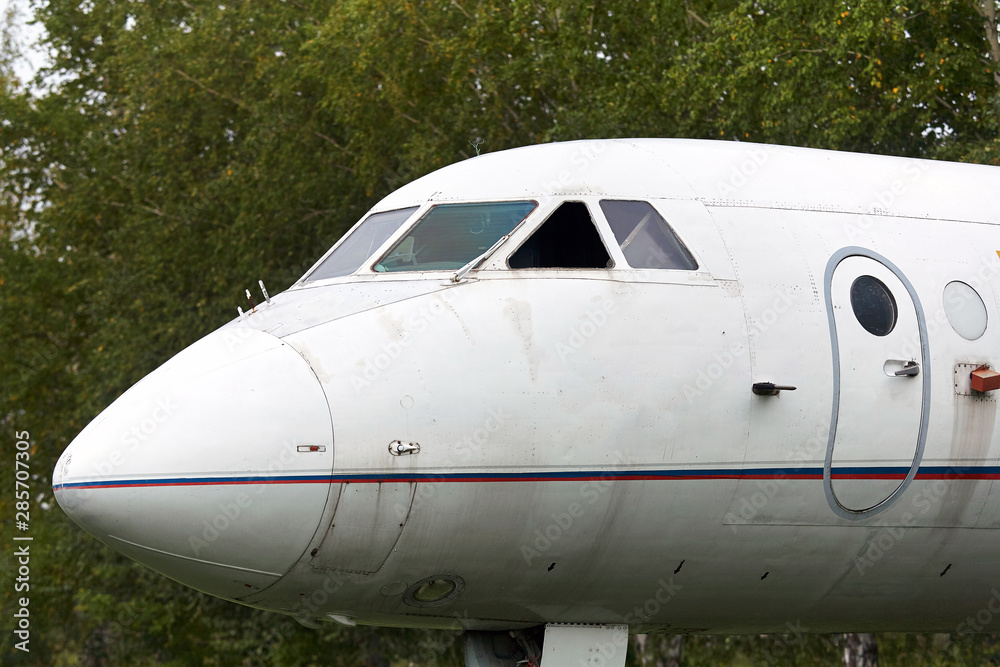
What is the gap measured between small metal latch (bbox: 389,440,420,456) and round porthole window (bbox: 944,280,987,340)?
375 centimetres

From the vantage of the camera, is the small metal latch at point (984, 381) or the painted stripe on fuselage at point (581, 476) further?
the small metal latch at point (984, 381)

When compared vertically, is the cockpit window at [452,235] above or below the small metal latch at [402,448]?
above

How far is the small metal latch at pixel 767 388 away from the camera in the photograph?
670 cm

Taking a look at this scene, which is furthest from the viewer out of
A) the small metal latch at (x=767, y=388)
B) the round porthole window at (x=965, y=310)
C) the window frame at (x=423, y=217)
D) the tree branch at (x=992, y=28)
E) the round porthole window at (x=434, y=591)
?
the tree branch at (x=992, y=28)

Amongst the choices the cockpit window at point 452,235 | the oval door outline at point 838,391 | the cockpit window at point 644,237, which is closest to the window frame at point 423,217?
the cockpit window at point 452,235

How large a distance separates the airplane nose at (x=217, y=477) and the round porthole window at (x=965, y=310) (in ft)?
14.0

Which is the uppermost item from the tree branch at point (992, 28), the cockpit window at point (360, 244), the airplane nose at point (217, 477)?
the tree branch at point (992, 28)

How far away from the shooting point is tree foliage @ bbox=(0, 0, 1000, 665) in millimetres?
17344

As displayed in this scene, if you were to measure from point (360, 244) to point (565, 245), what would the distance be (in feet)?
5.05

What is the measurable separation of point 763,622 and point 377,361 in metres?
3.34

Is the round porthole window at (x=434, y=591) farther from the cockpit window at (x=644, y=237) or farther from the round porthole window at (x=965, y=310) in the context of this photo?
the round porthole window at (x=965, y=310)

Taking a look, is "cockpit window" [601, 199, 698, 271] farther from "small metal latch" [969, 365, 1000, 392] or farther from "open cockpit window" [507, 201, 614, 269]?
"small metal latch" [969, 365, 1000, 392]

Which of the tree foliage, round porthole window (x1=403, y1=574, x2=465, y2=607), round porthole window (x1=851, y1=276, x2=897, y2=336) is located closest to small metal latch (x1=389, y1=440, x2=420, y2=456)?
round porthole window (x1=403, y1=574, x2=465, y2=607)

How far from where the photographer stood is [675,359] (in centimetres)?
663
